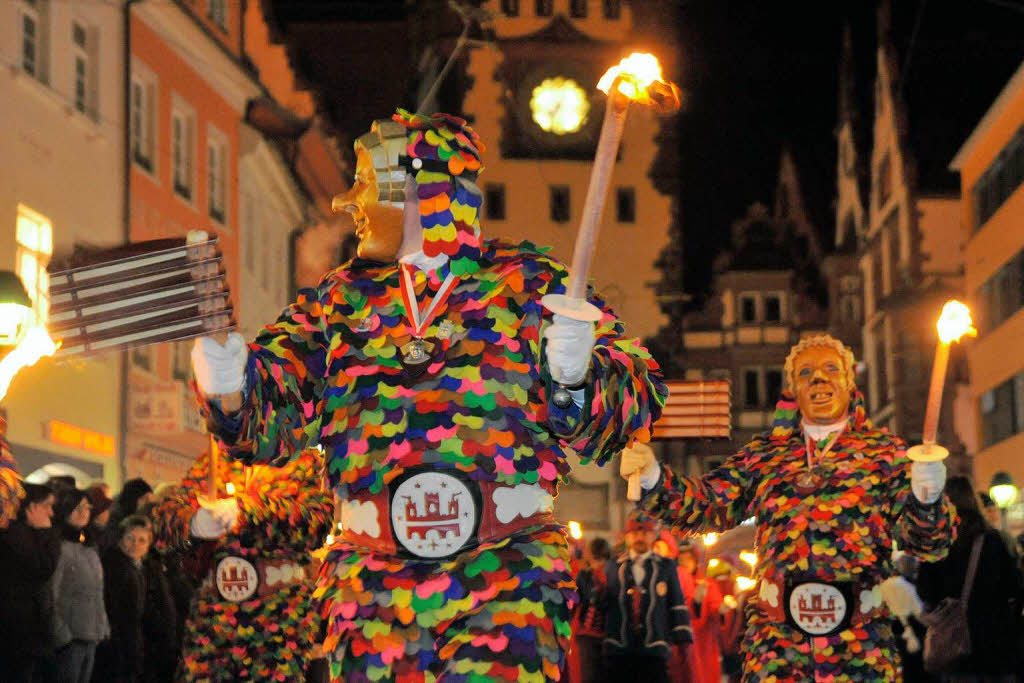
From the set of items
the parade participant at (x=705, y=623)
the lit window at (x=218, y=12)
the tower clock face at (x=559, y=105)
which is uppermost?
the tower clock face at (x=559, y=105)

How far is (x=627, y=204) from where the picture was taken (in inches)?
1891

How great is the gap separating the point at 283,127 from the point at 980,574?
67.9ft

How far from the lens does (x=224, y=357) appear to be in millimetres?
3770

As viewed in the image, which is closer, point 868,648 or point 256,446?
point 256,446

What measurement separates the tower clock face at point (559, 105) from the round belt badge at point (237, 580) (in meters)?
38.7

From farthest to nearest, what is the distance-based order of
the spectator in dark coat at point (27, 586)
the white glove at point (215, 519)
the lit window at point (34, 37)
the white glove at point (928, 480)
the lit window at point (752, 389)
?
the lit window at point (752, 389) → the lit window at point (34, 37) → the spectator in dark coat at point (27, 586) → the white glove at point (215, 519) → the white glove at point (928, 480)

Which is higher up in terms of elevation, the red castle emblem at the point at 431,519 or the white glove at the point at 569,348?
the white glove at the point at 569,348

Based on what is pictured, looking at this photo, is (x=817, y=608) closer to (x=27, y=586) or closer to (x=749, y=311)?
(x=27, y=586)

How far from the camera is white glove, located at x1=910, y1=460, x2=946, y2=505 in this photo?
21.2 ft

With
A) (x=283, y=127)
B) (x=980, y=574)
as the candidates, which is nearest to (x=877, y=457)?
(x=980, y=574)

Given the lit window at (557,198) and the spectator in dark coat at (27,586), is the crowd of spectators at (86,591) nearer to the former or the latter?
the spectator in dark coat at (27,586)

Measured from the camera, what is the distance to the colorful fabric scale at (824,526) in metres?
6.63

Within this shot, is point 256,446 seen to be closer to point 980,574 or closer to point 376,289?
point 376,289

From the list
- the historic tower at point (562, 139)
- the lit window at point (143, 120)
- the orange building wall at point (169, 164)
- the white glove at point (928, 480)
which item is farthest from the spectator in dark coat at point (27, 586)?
the historic tower at point (562, 139)
